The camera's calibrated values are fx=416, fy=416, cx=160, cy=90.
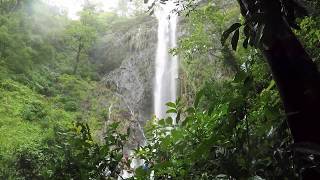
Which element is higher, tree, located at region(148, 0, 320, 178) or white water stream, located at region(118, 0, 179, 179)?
white water stream, located at region(118, 0, 179, 179)

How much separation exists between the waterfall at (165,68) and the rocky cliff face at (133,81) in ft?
1.01

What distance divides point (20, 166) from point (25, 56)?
15068 mm

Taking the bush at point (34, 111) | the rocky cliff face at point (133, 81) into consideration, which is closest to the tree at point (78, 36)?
the rocky cliff face at point (133, 81)

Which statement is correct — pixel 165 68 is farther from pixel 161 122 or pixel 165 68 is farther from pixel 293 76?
pixel 293 76

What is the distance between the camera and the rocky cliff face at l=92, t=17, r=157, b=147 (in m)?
18.9

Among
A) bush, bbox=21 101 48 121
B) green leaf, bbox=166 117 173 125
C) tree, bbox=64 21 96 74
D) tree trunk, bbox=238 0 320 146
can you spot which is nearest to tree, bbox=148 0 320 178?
tree trunk, bbox=238 0 320 146

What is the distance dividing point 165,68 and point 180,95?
11793mm

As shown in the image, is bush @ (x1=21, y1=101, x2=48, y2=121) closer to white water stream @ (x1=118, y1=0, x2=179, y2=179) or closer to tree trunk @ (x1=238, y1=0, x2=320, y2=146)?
white water stream @ (x1=118, y1=0, x2=179, y2=179)

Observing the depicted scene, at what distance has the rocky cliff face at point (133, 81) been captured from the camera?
18938 mm

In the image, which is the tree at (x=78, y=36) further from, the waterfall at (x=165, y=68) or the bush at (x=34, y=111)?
the bush at (x=34, y=111)

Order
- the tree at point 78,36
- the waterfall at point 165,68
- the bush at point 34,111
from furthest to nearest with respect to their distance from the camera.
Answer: the tree at point 78,36 < the waterfall at point 165,68 < the bush at point 34,111

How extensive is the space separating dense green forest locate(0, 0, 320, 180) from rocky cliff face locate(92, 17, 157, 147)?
13 centimetres

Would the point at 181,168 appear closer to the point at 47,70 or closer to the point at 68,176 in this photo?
the point at 68,176

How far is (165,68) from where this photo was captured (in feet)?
66.7
